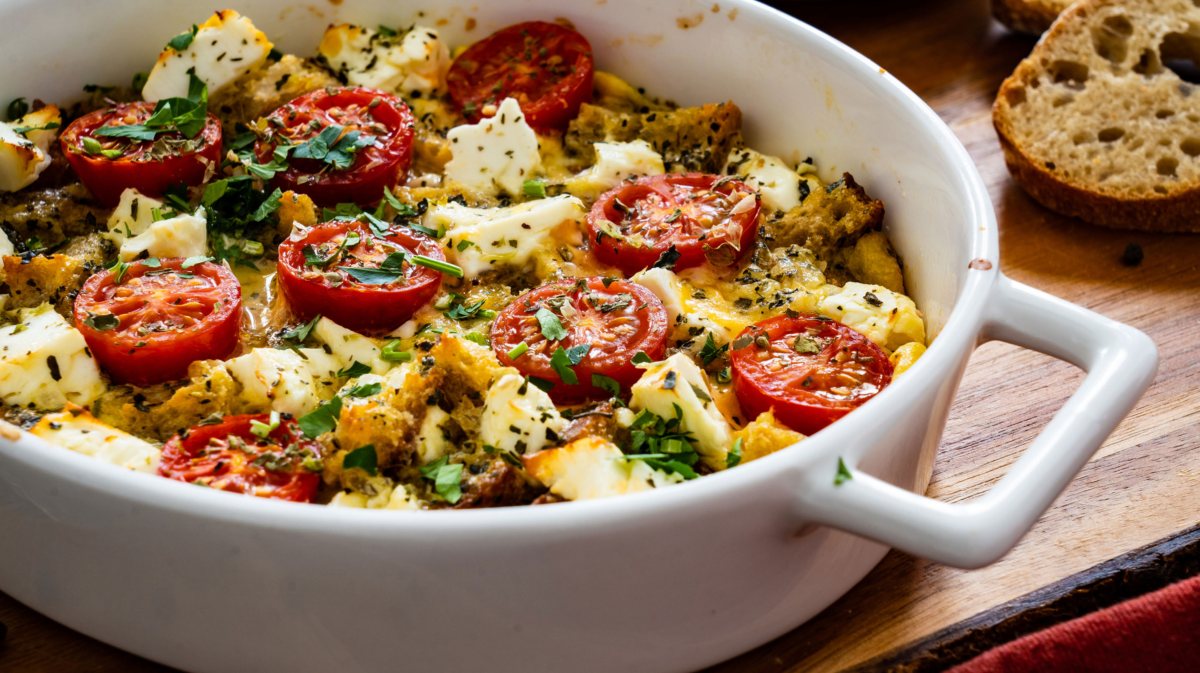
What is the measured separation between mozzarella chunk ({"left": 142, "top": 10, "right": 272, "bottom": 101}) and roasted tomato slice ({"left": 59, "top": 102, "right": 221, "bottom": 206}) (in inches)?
4.3

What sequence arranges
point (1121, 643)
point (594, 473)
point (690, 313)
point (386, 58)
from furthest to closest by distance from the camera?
point (386, 58), point (690, 313), point (1121, 643), point (594, 473)

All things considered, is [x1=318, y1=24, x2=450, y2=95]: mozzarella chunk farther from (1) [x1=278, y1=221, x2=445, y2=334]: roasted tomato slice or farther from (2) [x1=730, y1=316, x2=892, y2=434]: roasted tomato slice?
(2) [x1=730, y1=316, x2=892, y2=434]: roasted tomato slice

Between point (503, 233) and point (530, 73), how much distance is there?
31.1 inches

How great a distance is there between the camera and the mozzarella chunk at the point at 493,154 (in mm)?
3275

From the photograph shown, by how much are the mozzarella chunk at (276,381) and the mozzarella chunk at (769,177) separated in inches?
48.4

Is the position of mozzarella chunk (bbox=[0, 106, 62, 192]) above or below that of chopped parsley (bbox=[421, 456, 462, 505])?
above

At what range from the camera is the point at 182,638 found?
2.23 meters

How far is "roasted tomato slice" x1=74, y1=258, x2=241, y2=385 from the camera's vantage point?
2.71 meters

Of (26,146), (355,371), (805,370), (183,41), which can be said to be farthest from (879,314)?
(26,146)

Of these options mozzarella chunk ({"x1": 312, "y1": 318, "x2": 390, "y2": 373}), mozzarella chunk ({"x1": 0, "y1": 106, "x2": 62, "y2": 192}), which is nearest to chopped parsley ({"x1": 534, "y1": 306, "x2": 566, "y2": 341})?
mozzarella chunk ({"x1": 312, "y1": 318, "x2": 390, "y2": 373})

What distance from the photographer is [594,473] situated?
7.37ft

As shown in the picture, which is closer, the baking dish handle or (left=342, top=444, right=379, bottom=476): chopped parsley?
the baking dish handle

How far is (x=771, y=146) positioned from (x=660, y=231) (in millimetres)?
620

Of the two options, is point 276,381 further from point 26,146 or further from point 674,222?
point 26,146
